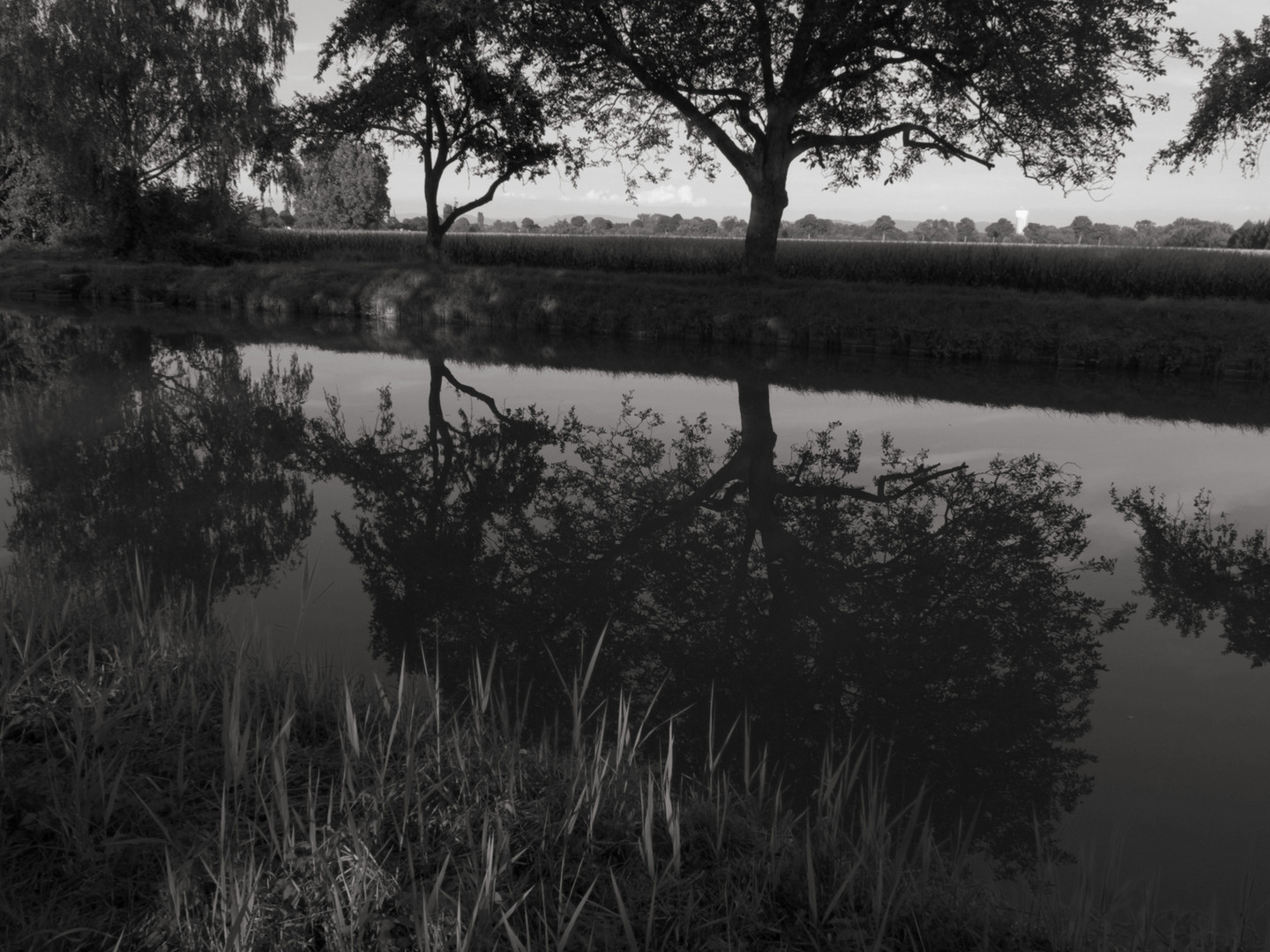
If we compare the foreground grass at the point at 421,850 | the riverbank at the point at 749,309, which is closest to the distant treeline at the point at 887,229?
the riverbank at the point at 749,309

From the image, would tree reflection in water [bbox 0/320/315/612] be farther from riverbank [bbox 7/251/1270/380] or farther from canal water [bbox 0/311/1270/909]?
→ riverbank [bbox 7/251/1270/380]

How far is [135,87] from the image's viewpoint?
23.3 metres

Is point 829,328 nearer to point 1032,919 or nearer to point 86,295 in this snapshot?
point 1032,919

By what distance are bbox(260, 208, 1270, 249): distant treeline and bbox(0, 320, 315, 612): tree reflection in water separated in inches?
1171

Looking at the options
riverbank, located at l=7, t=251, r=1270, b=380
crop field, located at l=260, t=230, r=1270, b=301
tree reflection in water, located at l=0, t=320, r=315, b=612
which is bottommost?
tree reflection in water, located at l=0, t=320, r=315, b=612

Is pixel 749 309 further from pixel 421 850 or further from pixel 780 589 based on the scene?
pixel 421 850

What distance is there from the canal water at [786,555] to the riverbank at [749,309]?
8.71 feet

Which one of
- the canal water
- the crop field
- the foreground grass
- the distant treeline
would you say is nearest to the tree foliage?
the distant treeline

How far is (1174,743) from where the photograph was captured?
3531mm

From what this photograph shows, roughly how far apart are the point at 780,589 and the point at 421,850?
2883mm

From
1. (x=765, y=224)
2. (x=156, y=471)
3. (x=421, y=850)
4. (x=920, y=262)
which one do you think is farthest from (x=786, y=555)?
(x=920, y=262)

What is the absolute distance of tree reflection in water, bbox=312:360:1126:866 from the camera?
11.6 feet

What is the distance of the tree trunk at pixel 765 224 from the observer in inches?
680

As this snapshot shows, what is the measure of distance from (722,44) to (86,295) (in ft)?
47.6
